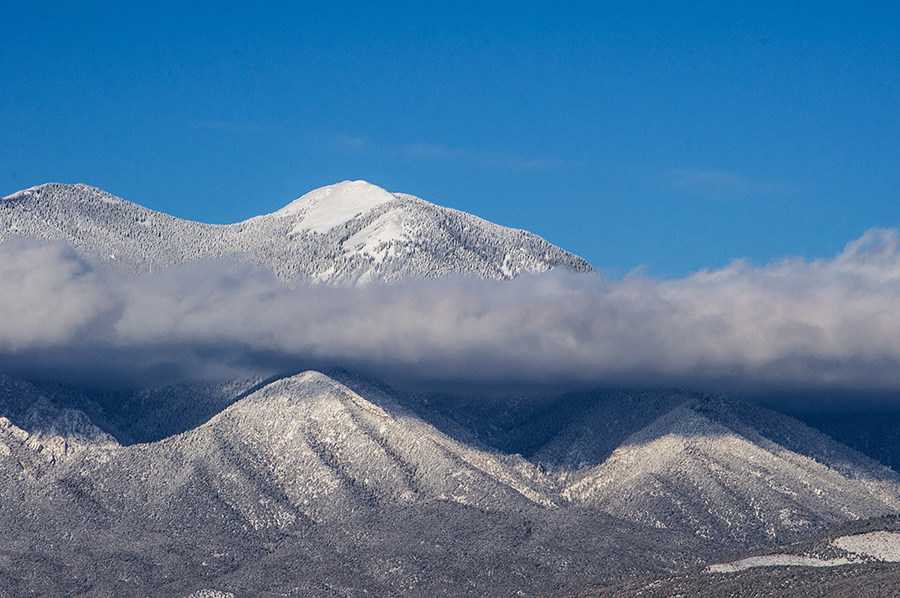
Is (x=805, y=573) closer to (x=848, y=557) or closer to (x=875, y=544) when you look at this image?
(x=848, y=557)

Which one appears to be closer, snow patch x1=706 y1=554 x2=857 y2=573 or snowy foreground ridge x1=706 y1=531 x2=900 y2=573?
snow patch x1=706 y1=554 x2=857 y2=573

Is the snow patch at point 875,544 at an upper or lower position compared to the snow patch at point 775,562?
upper

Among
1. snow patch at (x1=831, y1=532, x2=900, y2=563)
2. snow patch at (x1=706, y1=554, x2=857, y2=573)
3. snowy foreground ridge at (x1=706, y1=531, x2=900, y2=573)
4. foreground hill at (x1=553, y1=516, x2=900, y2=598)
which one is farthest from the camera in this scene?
snow patch at (x1=831, y1=532, x2=900, y2=563)

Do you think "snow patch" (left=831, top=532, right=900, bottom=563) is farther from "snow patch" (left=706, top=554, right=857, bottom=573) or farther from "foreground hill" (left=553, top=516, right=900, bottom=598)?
"snow patch" (left=706, top=554, right=857, bottom=573)

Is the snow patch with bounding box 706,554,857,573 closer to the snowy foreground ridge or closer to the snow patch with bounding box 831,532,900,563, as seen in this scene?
the snowy foreground ridge

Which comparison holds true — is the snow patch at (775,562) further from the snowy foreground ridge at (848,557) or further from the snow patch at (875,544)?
the snow patch at (875,544)

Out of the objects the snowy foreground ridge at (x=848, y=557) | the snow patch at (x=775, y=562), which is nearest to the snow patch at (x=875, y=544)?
the snowy foreground ridge at (x=848, y=557)

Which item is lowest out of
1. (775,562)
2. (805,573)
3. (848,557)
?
(805,573)

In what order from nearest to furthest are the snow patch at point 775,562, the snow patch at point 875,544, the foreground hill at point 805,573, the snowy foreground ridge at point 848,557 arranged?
the foreground hill at point 805,573 < the snow patch at point 775,562 < the snowy foreground ridge at point 848,557 < the snow patch at point 875,544

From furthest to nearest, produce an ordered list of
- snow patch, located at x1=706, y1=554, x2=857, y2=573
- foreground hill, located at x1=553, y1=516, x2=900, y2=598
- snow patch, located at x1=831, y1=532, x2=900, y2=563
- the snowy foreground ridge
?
1. snow patch, located at x1=831, y1=532, x2=900, y2=563
2. the snowy foreground ridge
3. snow patch, located at x1=706, y1=554, x2=857, y2=573
4. foreground hill, located at x1=553, y1=516, x2=900, y2=598

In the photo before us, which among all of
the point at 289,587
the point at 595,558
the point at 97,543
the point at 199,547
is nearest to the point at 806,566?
the point at 595,558

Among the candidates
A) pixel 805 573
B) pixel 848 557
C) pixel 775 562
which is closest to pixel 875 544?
pixel 848 557

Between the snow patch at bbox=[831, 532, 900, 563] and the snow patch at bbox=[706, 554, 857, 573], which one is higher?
Result: the snow patch at bbox=[831, 532, 900, 563]

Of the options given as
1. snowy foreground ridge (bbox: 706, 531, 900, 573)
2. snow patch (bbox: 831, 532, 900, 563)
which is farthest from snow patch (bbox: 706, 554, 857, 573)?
snow patch (bbox: 831, 532, 900, 563)
